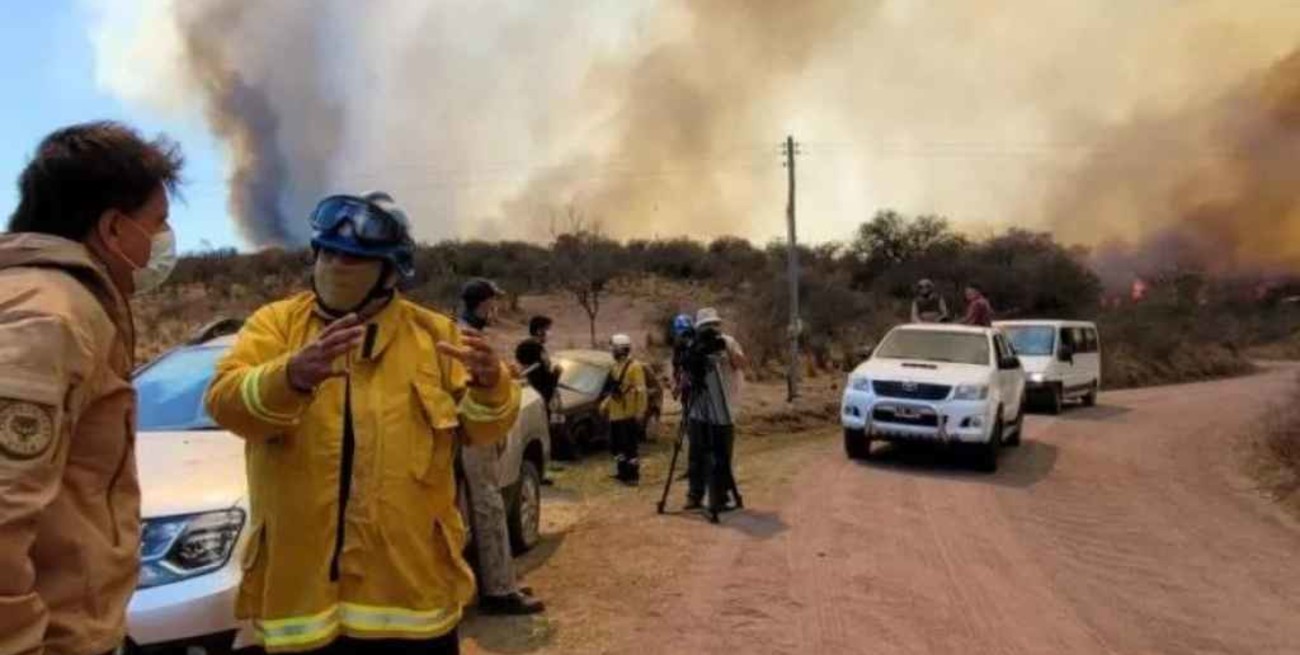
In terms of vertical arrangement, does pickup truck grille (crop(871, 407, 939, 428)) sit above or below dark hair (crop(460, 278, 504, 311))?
below

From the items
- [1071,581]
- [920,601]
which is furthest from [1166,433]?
[920,601]

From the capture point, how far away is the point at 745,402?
2156 centimetres

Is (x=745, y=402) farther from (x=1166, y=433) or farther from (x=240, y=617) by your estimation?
(x=240, y=617)

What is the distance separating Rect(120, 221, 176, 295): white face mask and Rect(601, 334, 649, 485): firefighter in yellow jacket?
9878mm

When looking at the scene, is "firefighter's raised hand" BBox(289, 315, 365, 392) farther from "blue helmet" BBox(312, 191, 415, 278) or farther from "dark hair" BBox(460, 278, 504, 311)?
"dark hair" BBox(460, 278, 504, 311)

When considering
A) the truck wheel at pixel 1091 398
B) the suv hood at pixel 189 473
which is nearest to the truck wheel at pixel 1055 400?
the truck wheel at pixel 1091 398

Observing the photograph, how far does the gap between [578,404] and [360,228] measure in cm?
1194

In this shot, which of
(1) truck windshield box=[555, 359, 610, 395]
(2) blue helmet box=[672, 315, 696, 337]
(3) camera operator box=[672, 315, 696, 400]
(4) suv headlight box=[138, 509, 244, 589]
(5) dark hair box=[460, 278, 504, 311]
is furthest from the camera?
(1) truck windshield box=[555, 359, 610, 395]

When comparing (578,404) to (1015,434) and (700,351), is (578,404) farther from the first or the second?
(1015,434)

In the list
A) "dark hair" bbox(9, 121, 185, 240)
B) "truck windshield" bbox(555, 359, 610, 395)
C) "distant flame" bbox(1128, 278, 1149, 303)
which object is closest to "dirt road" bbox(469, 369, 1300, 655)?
"truck windshield" bbox(555, 359, 610, 395)

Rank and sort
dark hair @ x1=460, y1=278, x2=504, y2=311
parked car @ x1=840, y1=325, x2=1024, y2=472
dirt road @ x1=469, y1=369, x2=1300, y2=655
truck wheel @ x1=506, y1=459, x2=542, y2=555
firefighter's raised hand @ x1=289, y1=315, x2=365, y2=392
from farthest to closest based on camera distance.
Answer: parked car @ x1=840, y1=325, x2=1024, y2=472
truck wheel @ x1=506, y1=459, x2=542, y2=555
dirt road @ x1=469, y1=369, x2=1300, y2=655
dark hair @ x1=460, y1=278, x2=504, y2=311
firefighter's raised hand @ x1=289, y1=315, x2=365, y2=392

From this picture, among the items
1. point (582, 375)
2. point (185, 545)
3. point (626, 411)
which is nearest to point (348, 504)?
point (185, 545)

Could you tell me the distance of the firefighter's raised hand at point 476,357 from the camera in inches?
111

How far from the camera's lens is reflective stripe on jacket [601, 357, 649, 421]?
41.2 feet
